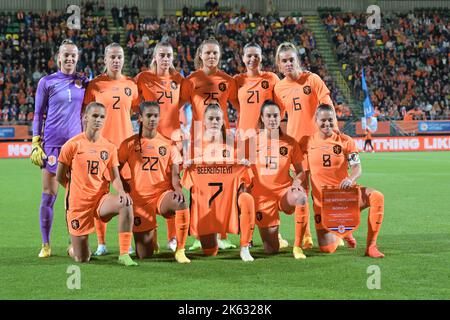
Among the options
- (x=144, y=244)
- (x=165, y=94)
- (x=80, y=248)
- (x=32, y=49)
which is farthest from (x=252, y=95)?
(x=32, y=49)

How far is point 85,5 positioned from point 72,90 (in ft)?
89.9

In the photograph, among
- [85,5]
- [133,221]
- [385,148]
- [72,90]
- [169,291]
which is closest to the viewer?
[169,291]

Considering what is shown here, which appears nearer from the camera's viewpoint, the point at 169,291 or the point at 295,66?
the point at 169,291

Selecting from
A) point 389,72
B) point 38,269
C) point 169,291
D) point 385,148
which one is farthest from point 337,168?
point 389,72

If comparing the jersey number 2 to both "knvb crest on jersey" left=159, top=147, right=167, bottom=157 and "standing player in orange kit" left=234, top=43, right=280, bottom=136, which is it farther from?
"standing player in orange kit" left=234, top=43, right=280, bottom=136

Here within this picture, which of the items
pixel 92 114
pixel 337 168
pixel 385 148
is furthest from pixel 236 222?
pixel 385 148

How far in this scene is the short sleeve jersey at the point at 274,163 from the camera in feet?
22.8

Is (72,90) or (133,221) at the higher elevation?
(72,90)

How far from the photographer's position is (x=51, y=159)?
7.01m

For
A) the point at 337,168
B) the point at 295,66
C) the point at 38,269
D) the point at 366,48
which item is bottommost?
Result: the point at 38,269

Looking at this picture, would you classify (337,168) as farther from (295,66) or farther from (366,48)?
(366,48)

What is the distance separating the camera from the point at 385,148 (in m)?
28.9
